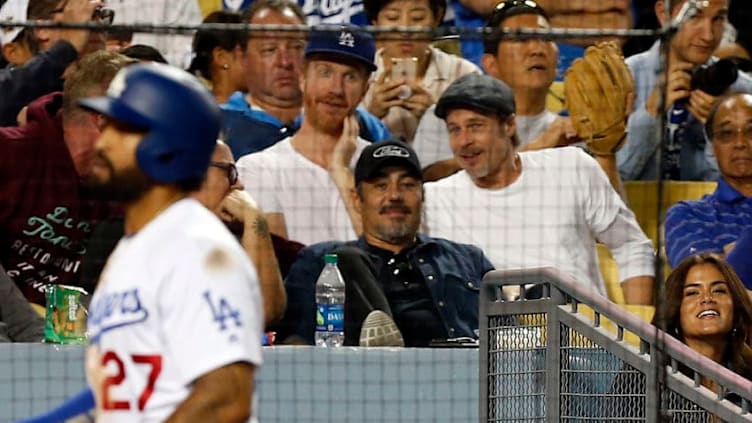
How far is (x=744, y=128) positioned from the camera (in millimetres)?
7863

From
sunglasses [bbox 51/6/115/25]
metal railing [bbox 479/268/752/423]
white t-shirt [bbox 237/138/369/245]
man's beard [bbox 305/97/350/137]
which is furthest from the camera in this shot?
sunglasses [bbox 51/6/115/25]

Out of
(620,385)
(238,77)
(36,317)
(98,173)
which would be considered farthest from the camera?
(238,77)

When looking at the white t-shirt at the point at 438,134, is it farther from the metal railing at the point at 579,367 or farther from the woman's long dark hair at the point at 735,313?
the metal railing at the point at 579,367

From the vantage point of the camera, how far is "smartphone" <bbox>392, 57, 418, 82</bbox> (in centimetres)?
756

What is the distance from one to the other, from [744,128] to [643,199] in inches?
23.4

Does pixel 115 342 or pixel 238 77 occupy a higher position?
pixel 238 77

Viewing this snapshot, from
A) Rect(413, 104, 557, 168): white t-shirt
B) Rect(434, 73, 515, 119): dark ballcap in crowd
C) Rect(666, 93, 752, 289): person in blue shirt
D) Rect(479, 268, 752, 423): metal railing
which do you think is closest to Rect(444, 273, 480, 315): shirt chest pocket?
Rect(413, 104, 557, 168): white t-shirt

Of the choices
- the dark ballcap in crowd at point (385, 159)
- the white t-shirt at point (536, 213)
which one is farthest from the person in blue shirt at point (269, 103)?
the white t-shirt at point (536, 213)

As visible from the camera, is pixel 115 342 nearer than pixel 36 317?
Yes

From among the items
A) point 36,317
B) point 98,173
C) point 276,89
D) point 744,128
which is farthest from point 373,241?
point 98,173

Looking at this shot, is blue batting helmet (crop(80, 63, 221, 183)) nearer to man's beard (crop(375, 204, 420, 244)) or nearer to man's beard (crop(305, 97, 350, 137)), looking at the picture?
man's beard (crop(375, 204, 420, 244))

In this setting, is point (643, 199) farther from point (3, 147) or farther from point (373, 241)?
point (3, 147)

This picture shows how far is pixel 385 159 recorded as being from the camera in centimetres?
706

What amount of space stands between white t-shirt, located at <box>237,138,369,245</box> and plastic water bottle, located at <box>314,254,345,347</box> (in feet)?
1.22
